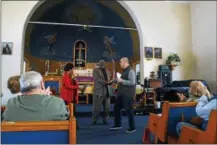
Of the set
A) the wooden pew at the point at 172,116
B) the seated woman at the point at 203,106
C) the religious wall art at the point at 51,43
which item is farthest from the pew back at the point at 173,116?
the religious wall art at the point at 51,43

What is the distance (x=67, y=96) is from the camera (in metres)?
3.42

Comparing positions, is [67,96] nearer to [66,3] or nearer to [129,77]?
[129,77]

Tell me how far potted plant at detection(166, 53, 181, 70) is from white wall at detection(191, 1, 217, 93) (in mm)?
527

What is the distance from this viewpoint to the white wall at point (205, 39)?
5.35m

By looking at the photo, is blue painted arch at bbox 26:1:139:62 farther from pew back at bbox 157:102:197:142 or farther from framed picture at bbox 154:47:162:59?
pew back at bbox 157:102:197:142

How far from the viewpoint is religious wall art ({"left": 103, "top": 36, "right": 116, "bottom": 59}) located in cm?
1025

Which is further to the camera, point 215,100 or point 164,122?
point 164,122

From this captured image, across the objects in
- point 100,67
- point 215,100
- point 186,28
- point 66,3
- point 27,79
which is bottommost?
point 215,100

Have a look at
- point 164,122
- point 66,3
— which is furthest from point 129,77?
point 66,3

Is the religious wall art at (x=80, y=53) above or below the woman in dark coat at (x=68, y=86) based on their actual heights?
above

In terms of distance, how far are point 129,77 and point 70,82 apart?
0.87 m

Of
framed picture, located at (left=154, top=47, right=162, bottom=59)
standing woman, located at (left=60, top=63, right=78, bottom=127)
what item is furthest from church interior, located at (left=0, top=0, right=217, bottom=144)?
standing woman, located at (left=60, top=63, right=78, bottom=127)

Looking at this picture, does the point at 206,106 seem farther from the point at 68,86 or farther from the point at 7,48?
the point at 7,48

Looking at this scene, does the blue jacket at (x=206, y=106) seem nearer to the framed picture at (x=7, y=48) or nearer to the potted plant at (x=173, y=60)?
the potted plant at (x=173, y=60)
